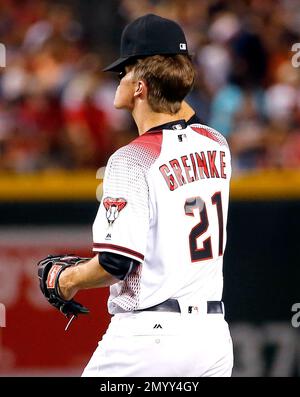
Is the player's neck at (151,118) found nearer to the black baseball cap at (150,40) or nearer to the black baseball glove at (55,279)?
the black baseball cap at (150,40)

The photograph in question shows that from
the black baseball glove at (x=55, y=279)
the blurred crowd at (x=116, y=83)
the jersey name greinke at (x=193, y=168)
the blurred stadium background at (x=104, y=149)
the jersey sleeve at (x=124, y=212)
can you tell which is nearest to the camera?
the jersey sleeve at (x=124, y=212)

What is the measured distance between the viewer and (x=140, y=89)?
3646mm

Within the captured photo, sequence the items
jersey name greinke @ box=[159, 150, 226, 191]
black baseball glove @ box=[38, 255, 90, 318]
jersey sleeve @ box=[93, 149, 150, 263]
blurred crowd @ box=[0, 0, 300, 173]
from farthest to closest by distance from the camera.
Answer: blurred crowd @ box=[0, 0, 300, 173], black baseball glove @ box=[38, 255, 90, 318], jersey name greinke @ box=[159, 150, 226, 191], jersey sleeve @ box=[93, 149, 150, 263]

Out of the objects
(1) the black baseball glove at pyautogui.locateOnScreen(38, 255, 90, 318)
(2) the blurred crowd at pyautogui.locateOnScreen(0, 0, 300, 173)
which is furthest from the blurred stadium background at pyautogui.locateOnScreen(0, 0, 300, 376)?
(1) the black baseball glove at pyautogui.locateOnScreen(38, 255, 90, 318)

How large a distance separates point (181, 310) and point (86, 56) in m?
5.45

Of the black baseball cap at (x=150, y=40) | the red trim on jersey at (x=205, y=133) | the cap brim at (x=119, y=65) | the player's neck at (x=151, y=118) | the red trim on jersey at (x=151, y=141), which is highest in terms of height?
the black baseball cap at (x=150, y=40)

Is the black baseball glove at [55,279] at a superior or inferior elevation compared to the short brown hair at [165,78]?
inferior

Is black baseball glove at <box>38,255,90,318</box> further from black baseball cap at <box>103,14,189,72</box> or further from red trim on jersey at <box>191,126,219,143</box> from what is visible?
black baseball cap at <box>103,14,189,72</box>

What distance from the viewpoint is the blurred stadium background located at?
6820 millimetres

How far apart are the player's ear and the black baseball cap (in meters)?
0.10

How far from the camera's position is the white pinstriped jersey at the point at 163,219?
353cm

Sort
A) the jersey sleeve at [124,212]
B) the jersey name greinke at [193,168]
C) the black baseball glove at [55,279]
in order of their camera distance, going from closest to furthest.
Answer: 1. the jersey sleeve at [124,212]
2. the jersey name greinke at [193,168]
3. the black baseball glove at [55,279]

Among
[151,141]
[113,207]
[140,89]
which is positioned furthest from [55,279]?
[140,89]

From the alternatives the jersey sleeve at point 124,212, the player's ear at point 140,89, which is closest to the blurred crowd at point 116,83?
the player's ear at point 140,89
